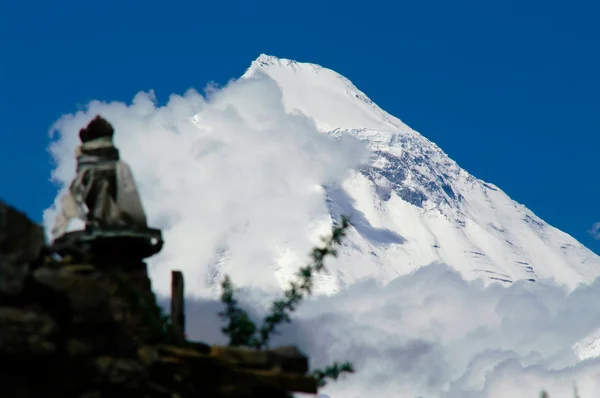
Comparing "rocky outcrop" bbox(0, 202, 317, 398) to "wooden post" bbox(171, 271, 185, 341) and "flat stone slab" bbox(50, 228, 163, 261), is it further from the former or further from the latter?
"wooden post" bbox(171, 271, 185, 341)

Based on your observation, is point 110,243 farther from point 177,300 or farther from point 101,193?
point 177,300

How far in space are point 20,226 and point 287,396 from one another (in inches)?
191

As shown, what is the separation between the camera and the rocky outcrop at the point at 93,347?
57.7 feet

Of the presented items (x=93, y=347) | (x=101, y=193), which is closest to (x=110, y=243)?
(x=101, y=193)

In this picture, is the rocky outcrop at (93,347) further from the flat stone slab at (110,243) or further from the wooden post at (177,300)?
the wooden post at (177,300)

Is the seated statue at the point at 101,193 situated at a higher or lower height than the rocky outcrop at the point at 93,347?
higher

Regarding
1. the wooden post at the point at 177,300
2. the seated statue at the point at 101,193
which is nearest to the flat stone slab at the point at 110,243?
the seated statue at the point at 101,193

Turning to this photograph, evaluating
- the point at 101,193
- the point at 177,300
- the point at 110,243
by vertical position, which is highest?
the point at 101,193

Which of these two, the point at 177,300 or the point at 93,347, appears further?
the point at 177,300

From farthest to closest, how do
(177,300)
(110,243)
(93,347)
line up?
(177,300) < (110,243) < (93,347)

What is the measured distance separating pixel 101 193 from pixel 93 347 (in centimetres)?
459

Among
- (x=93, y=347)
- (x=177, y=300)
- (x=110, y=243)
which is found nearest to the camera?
(x=93, y=347)

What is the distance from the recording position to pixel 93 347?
18.3 metres

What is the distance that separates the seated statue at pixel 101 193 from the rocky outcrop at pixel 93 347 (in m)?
1.44
